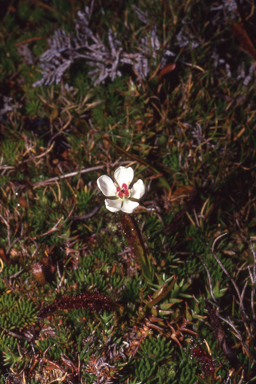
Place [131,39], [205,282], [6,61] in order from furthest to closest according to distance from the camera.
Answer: [6,61] → [131,39] → [205,282]

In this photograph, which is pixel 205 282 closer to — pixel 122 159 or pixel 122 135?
pixel 122 159

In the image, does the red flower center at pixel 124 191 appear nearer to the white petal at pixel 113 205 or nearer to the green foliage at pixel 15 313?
the white petal at pixel 113 205

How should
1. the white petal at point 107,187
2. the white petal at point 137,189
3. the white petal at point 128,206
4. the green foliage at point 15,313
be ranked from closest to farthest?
the white petal at point 128,206, the white petal at point 137,189, the white petal at point 107,187, the green foliage at point 15,313

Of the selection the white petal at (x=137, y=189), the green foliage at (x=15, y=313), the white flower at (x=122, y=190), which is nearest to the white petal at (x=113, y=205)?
the white flower at (x=122, y=190)

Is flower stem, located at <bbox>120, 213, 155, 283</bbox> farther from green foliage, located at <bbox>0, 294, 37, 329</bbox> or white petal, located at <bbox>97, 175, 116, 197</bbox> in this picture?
green foliage, located at <bbox>0, 294, 37, 329</bbox>

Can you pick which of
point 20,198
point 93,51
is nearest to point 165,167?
point 20,198

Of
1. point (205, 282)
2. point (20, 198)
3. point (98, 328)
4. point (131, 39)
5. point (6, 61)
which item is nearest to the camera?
point (98, 328)

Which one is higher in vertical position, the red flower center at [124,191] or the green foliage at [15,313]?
the red flower center at [124,191]
